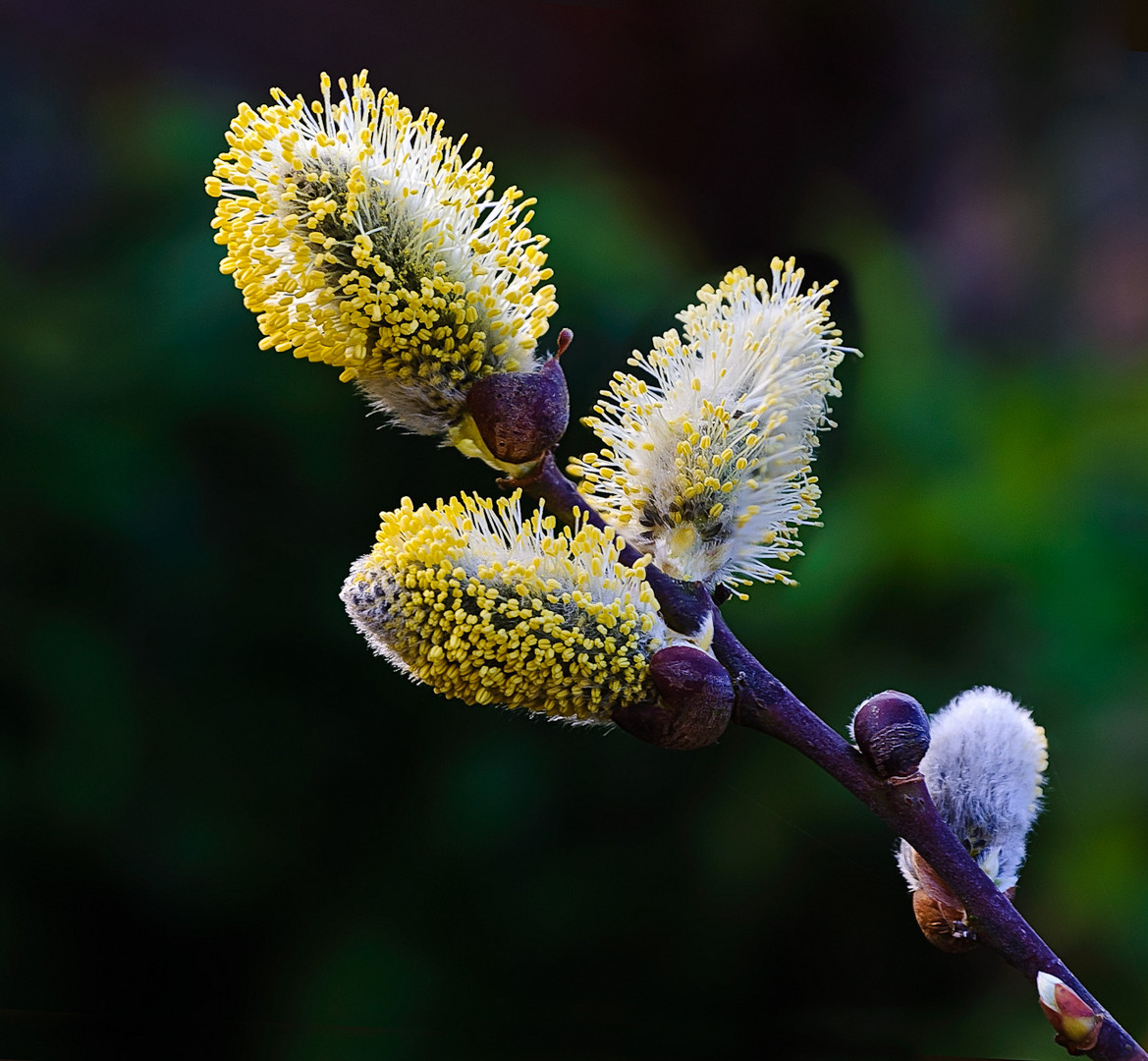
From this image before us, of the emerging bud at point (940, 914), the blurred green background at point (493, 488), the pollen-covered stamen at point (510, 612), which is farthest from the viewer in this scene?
the blurred green background at point (493, 488)

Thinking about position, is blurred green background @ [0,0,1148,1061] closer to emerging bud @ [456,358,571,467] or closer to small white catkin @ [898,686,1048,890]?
small white catkin @ [898,686,1048,890]

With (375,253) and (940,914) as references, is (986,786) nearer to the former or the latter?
(940,914)

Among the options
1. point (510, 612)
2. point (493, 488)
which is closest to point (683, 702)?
point (510, 612)

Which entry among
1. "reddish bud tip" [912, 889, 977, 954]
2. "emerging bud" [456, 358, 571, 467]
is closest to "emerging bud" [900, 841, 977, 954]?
"reddish bud tip" [912, 889, 977, 954]

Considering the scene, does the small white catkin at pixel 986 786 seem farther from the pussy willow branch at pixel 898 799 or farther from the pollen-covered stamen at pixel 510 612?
the pollen-covered stamen at pixel 510 612

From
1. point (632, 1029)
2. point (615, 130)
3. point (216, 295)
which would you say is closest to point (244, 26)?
point (216, 295)

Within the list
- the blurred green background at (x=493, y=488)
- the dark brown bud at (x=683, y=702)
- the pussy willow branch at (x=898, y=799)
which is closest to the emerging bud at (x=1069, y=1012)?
the pussy willow branch at (x=898, y=799)

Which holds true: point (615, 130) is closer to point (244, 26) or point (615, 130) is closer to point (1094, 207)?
point (244, 26)
